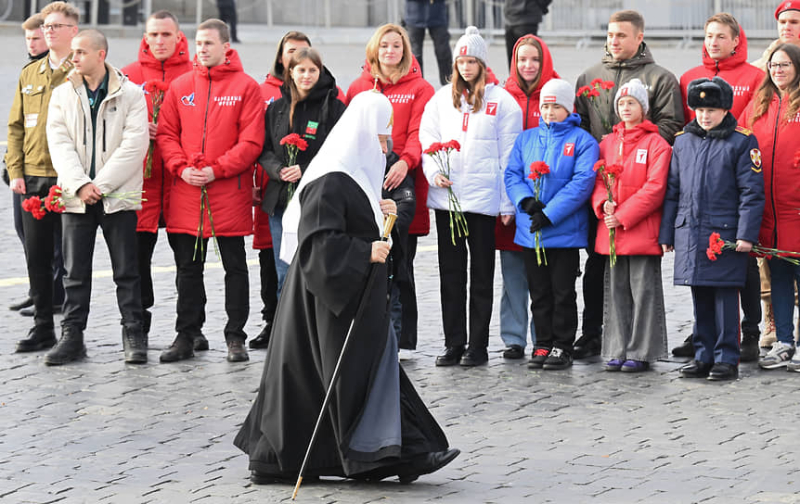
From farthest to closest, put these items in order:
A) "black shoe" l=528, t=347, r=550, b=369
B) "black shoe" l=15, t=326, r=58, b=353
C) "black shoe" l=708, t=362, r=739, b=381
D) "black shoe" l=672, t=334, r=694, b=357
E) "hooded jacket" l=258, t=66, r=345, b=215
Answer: "black shoe" l=15, t=326, r=58, b=353 < "black shoe" l=672, t=334, r=694, b=357 < "hooded jacket" l=258, t=66, r=345, b=215 < "black shoe" l=528, t=347, r=550, b=369 < "black shoe" l=708, t=362, r=739, b=381

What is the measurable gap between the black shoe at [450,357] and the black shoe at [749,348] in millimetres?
1969

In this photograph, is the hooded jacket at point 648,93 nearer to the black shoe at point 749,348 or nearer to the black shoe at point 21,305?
the black shoe at point 749,348

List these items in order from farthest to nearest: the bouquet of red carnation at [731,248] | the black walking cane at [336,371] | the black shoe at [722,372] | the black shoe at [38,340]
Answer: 1. the black shoe at [38,340]
2. the black shoe at [722,372]
3. the bouquet of red carnation at [731,248]
4. the black walking cane at [336,371]

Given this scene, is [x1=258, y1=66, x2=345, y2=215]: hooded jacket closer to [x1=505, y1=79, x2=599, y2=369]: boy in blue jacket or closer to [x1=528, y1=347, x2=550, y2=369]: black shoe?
[x1=505, y1=79, x2=599, y2=369]: boy in blue jacket

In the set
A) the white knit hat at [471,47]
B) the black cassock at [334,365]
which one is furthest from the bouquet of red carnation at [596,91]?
the black cassock at [334,365]

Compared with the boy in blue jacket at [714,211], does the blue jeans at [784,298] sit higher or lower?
lower

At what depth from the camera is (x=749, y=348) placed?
9.81m

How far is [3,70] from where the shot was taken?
23141 mm

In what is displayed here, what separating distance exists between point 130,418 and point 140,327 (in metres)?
1.63

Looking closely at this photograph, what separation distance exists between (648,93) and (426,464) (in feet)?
12.7

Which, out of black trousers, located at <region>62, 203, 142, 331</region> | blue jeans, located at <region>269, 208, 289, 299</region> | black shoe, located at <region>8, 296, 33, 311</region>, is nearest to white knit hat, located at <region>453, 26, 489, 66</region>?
blue jeans, located at <region>269, 208, 289, 299</region>

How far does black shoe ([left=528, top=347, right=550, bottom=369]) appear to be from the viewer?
9641 millimetres

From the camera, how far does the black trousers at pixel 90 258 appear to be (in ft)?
32.2

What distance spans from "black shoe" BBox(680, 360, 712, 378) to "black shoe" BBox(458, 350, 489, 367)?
4.54 ft
